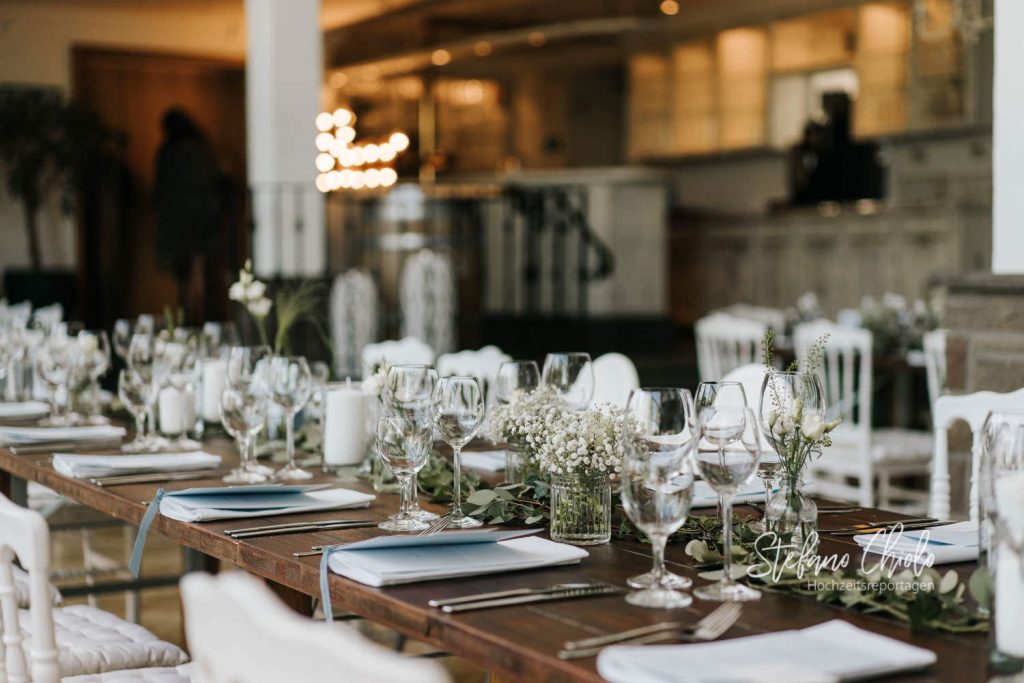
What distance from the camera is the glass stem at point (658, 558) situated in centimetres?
153

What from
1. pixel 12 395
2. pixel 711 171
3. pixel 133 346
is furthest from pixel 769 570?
pixel 711 171

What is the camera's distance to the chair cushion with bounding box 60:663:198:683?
2168 mm

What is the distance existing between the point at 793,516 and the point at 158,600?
336 cm

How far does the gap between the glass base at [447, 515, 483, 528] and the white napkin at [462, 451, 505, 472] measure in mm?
633

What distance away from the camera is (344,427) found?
2.56 meters

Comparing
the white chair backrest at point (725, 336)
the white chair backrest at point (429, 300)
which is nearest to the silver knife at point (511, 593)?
the white chair backrest at point (725, 336)

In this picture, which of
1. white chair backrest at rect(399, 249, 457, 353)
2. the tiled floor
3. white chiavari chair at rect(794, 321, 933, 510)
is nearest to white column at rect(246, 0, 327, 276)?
white chair backrest at rect(399, 249, 457, 353)

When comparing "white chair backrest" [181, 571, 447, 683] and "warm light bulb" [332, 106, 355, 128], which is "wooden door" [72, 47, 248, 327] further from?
"white chair backrest" [181, 571, 447, 683]

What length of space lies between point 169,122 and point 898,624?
9.04 meters

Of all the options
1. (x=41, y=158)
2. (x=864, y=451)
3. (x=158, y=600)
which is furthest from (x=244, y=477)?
(x=41, y=158)

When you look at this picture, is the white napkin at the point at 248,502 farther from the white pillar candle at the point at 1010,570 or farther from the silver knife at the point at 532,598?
the white pillar candle at the point at 1010,570

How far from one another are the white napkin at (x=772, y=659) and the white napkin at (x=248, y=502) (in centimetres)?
88

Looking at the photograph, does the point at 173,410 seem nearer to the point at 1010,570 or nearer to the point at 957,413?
the point at 957,413

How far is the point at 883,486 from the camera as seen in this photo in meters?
4.82
